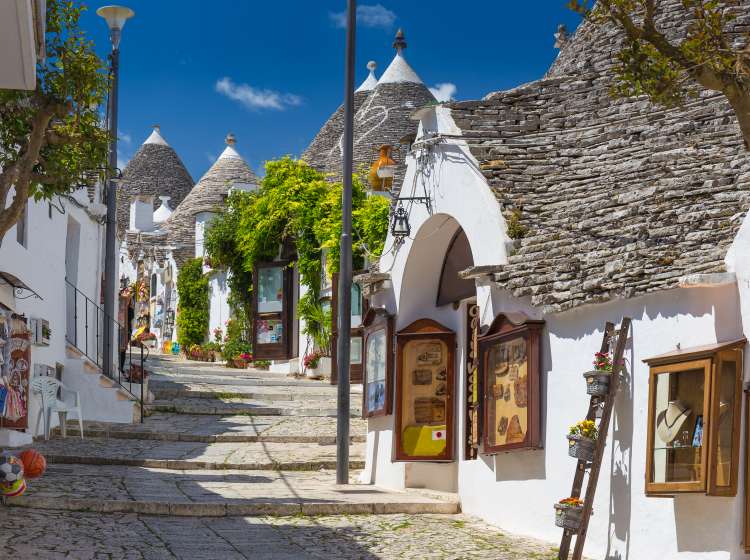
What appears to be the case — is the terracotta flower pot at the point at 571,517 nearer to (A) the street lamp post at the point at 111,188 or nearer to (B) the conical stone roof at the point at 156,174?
(A) the street lamp post at the point at 111,188

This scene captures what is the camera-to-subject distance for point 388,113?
101 ft

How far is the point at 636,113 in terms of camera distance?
467 inches

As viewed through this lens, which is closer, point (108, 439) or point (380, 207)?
point (108, 439)

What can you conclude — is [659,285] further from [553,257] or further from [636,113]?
[636,113]

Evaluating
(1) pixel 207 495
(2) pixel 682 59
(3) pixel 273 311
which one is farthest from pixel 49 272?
(2) pixel 682 59

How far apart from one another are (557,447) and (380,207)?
1319 centimetres

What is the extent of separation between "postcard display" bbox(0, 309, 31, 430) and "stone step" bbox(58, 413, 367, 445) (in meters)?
2.89

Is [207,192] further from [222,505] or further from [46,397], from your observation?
[222,505]

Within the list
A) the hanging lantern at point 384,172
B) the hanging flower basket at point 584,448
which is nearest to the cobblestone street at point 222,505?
the hanging flower basket at point 584,448

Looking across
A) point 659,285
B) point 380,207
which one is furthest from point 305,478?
point 380,207

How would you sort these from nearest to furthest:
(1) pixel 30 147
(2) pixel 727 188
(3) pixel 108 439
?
(2) pixel 727 188 → (1) pixel 30 147 → (3) pixel 108 439

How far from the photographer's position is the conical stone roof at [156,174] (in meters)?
55.2

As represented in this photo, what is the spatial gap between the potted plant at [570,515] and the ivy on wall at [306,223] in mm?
13903

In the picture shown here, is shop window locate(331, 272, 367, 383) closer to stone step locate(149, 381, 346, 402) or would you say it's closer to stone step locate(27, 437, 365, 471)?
stone step locate(149, 381, 346, 402)
